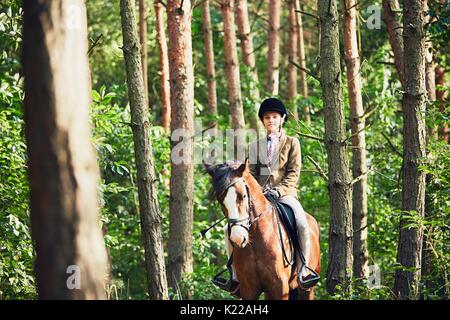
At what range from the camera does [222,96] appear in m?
35.1

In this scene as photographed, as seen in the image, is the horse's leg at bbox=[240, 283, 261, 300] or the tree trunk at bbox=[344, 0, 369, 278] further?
the tree trunk at bbox=[344, 0, 369, 278]

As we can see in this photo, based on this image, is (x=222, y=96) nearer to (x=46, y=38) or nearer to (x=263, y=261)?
(x=263, y=261)

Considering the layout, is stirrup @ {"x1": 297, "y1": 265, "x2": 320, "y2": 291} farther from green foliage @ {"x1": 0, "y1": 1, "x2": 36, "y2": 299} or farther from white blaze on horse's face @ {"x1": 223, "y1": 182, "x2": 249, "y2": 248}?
green foliage @ {"x1": 0, "y1": 1, "x2": 36, "y2": 299}

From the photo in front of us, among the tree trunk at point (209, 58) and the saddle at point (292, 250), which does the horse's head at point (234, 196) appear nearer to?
the saddle at point (292, 250)

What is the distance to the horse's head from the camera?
1293 centimetres

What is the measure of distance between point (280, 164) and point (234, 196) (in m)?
1.79

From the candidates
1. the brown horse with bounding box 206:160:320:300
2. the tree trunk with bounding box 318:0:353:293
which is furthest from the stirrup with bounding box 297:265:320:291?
the tree trunk with bounding box 318:0:353:293

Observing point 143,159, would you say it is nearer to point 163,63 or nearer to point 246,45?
point 163,63

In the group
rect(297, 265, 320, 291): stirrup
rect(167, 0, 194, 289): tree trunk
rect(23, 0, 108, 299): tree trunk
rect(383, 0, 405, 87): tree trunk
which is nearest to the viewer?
rect(23, 0, 108, 299): tree trunk

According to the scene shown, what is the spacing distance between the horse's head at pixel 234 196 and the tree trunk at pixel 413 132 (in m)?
3.07

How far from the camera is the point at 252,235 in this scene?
13.6 metres

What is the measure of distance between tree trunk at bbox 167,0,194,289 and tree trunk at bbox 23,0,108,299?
34.2ft

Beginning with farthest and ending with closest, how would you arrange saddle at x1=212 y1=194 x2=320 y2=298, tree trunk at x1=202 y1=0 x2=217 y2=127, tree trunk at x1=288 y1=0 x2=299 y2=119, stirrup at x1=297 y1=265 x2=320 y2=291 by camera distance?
tree trunk at x1=288 y1=0 x2=299 y2=119 → tree trunk at x1=202 y1=0 x2=217 y2=127 → stirrup at x1=297 y1=265 x2=320 y2=291 → saddle at x1=212 y1=194 x2=320 y2=298

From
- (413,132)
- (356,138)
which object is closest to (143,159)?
(413,132)
